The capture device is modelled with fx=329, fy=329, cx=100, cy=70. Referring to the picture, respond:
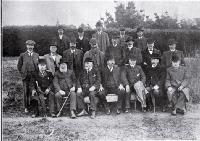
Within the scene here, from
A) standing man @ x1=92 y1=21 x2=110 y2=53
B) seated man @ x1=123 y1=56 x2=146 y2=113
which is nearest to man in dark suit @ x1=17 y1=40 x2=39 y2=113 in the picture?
standing man @ x1=92 y1=21 x2=110 y2=53

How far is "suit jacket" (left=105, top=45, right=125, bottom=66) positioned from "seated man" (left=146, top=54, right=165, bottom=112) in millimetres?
542

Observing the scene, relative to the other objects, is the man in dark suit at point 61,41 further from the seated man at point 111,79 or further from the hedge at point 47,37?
the seated man at point 111,79

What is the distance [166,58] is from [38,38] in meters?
3.25

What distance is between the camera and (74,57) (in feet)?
20.5

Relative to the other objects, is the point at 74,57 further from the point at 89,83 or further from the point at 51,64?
the point at 89,83

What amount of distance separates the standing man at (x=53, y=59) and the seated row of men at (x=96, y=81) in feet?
0.06

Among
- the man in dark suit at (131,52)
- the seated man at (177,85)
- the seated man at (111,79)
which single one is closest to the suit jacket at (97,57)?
the seated man at (111,79)

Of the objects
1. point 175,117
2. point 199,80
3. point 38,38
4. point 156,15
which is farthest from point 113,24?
point 175,117

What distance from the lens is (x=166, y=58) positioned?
6.29 metres

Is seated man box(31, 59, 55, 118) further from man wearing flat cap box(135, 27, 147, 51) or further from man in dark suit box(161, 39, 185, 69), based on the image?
man in dark suit box(161, 39, 185, 69)

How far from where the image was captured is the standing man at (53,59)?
19.8ft

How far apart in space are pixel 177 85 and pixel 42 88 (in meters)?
2.42

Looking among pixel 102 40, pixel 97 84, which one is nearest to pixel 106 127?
pixel 97 84

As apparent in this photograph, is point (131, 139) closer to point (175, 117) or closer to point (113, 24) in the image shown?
point (175, 117)
